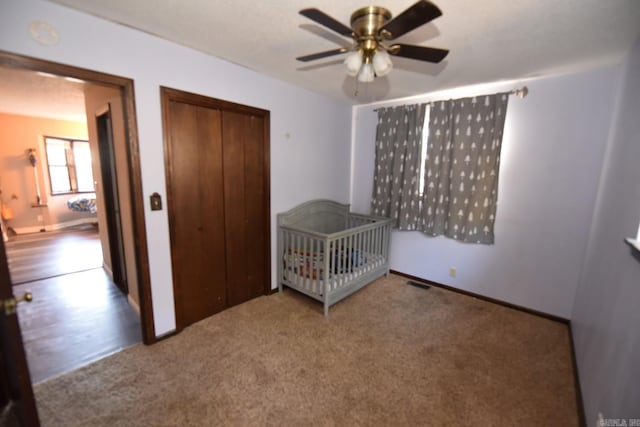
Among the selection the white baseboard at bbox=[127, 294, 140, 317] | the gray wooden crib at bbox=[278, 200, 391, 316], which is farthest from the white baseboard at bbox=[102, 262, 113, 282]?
the gray wooden crib at bbox=[278, 200, 391, 316]

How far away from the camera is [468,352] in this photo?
2.13 metres

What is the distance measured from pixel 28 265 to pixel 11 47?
369 centimetres

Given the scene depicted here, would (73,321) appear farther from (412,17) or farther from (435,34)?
(435,34)

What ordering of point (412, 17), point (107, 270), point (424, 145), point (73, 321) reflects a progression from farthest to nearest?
point (107, 270)
point (424, 145)
point (73, 321)
point (412, 17)

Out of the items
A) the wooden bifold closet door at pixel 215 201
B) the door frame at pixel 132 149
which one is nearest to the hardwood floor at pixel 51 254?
the door frame at pixel 132 149

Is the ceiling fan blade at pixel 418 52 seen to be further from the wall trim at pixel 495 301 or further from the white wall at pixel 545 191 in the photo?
the wall trim at pixel 495 301

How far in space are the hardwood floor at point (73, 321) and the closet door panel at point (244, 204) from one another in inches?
39.0

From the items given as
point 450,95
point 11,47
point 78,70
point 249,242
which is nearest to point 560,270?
point 450,95

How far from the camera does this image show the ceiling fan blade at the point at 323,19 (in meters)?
1.12

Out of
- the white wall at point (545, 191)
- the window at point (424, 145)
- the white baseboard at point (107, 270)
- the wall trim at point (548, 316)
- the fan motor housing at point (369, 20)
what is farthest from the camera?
the white baseboard at point (107, 270)

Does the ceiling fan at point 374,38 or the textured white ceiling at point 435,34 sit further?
the textured white ceiling at point 435,34

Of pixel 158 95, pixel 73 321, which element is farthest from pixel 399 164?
pixel 73 321

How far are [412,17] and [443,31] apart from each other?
0.78m

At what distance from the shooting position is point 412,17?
1.13 m
